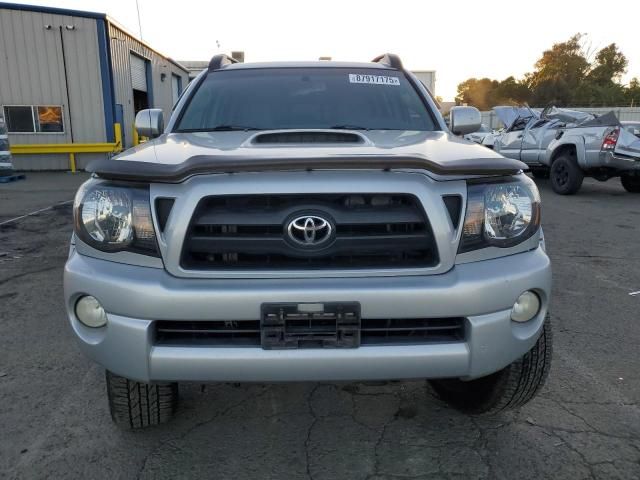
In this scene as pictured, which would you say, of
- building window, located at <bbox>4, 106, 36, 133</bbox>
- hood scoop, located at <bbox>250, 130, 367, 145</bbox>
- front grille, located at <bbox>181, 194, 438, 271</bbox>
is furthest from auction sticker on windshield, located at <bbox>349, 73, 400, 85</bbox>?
building window, located at <bbox>4, 106, 36, 133</bbox>

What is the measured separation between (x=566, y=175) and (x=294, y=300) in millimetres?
Result: 9866

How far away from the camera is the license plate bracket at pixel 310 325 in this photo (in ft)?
Answer: 5.67

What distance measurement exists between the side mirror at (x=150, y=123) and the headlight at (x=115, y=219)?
4.24 ft

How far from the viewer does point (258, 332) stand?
1.78 meters

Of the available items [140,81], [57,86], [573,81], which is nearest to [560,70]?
[573,81]

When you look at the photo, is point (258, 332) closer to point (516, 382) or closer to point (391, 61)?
point (516, 382)

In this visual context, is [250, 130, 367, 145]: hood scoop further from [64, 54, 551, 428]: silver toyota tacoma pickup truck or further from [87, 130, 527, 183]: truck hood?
[64, 54, 551, 428]: silver toyota tacoma pickup truck

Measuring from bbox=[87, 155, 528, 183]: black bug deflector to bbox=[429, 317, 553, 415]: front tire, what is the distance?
85 cm

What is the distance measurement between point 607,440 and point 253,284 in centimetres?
177

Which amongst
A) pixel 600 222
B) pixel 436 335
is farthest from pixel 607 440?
pixel 600 222

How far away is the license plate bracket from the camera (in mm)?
1729

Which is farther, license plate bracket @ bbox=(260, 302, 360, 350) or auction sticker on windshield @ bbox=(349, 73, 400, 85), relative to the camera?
auction sticker on windshield @ bbox=(349, 73, 400, 85)

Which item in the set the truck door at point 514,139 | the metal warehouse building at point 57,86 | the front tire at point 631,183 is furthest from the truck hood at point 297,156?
the metal warehouse building at point 57,86

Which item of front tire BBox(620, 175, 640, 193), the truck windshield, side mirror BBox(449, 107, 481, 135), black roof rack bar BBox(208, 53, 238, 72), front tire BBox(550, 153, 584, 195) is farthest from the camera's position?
front tire BBox(620, 175, 640, 193)
